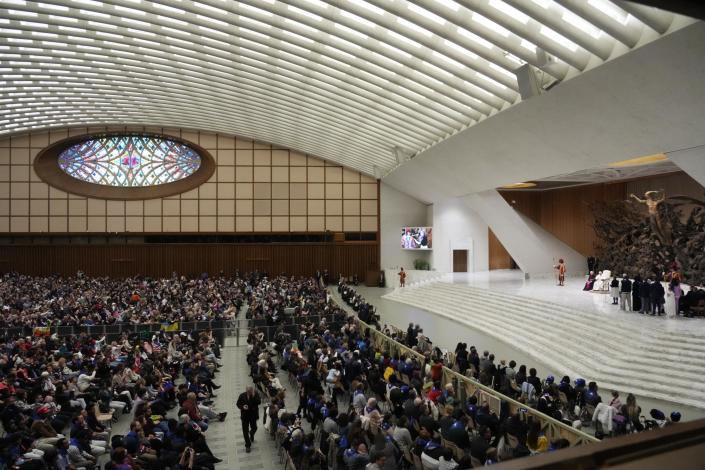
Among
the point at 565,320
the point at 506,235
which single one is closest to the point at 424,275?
the point at 506,235

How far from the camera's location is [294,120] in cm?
2628

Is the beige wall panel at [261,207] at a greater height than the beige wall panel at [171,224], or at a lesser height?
greater

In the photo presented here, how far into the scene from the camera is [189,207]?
1362 inches

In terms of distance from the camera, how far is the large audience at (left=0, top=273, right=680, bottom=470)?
638 centimetres

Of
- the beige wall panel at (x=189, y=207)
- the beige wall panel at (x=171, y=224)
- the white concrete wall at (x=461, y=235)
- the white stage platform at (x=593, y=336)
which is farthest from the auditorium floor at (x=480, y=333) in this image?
the beige wall panel at (x=171, y=224)

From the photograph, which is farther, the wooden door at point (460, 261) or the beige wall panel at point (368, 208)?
the beige wall panel at point (368, 208)

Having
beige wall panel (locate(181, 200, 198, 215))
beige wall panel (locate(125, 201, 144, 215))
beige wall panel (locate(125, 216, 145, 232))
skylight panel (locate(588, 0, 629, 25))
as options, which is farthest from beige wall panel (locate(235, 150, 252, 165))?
skylight panel (locate(588, 0, 629, 25))

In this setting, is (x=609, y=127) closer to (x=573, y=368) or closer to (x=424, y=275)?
(x=573, y=368)

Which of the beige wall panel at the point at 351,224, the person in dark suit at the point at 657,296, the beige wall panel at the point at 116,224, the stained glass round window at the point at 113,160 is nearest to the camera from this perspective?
the person in dark suit at the point at 657,296

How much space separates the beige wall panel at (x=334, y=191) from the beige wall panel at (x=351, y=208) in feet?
2.47

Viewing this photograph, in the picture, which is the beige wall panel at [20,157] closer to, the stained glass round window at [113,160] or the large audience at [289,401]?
the stained glass round window at [113,160]

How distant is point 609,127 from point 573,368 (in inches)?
242

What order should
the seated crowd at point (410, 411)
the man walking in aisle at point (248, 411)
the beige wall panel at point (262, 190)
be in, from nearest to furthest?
the seated crowd at point (410, 411) < the man walking in aisle at point (248, 411) < the beige wall panel at point (262, 190)

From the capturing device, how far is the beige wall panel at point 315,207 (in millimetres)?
35281
